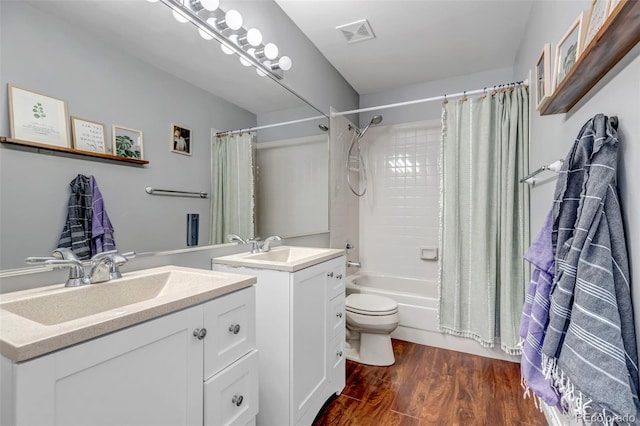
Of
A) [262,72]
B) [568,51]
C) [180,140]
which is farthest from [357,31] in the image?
[180,140]

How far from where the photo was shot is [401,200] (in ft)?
10.4

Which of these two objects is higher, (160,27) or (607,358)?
(160,27)

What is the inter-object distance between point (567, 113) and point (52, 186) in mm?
1949

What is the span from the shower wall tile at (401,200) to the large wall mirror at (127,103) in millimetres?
1701

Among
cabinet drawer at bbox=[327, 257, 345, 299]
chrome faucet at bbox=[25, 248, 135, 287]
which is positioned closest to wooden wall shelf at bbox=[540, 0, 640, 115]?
cabinet drawer at bbox=[327, 257, 345, 299]

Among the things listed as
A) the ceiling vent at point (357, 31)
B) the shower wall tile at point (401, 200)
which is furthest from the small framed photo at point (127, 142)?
the shower wall tile at point (401, 200)

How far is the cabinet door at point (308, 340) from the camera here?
53.3 inches

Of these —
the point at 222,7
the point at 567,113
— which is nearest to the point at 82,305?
the point at 222,7

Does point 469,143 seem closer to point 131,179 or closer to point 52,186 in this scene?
point 131,179

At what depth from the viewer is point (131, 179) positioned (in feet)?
3.64

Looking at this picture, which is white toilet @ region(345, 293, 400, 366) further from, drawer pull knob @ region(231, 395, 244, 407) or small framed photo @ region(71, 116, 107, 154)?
small framed photo @ region(71, 116, 107, 154)

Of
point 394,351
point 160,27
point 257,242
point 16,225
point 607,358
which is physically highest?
point 160,27

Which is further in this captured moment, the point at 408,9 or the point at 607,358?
the point at 408,9

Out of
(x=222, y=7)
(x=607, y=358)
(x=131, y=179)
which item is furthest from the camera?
(x=222, y=7)
